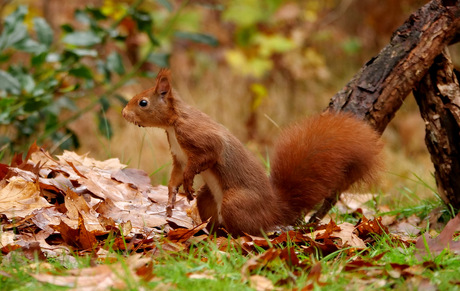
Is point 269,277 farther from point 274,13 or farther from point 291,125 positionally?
point 274,13

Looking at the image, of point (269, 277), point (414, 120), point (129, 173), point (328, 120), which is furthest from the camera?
point (414, 120)

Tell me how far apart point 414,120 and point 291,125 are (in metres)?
5.75

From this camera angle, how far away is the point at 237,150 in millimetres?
2754

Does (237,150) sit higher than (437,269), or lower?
higher

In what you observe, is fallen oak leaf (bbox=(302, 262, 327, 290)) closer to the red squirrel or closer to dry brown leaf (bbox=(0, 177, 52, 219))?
the red squirrel

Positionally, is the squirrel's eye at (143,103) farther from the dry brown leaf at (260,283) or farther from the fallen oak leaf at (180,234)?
the dry brown leaf at (260,283)

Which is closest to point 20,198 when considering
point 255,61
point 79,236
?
point 79,236

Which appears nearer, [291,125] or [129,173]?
[291,125]

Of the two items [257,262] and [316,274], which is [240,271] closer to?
[257,262]

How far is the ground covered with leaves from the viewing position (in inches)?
79.5

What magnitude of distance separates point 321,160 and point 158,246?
2.96 feet

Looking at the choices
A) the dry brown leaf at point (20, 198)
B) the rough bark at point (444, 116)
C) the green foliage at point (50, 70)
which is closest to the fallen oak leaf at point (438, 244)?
the rough bark at point (444, 116)

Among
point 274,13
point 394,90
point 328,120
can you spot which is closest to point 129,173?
point 328,120

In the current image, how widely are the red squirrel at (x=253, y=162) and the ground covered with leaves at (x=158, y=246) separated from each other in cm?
13
